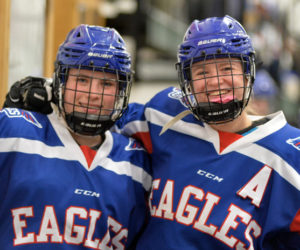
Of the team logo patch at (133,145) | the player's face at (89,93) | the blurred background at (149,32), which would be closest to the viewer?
the player's face at (89,93)

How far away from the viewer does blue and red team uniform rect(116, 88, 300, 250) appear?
5.24 feet

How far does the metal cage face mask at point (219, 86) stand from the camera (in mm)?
1650

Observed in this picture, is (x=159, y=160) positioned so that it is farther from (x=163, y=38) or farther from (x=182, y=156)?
(x=163, y=38)

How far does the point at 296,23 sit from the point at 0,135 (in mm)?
9122

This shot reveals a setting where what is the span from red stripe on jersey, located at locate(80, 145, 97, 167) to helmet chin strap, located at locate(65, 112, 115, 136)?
3.1 inches

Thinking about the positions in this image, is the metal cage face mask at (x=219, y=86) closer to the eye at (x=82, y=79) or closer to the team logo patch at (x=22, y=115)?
the eye at (x=82, y=79)

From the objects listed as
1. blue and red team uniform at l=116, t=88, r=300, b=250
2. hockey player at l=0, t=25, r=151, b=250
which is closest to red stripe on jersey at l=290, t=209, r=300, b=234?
blue and red team uniform at l=116, t=88, r=300, b=250

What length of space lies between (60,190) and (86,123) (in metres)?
0.25

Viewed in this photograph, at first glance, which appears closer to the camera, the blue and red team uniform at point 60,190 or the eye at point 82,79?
the blue and red team uniform at point 60,190

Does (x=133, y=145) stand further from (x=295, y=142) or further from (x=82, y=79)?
(x=295, y=142)

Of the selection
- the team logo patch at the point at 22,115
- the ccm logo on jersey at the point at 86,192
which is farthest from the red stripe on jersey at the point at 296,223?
the team logo patch at the point at 22,115

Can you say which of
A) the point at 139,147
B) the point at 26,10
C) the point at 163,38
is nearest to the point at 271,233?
the point at 139,147

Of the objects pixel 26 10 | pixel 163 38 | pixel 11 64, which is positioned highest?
pixel 26 10

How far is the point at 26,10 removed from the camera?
7.41 feet
